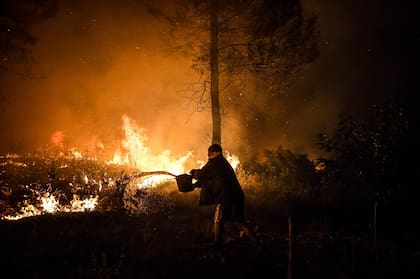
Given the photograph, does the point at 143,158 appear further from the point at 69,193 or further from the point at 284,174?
the point at 284,174

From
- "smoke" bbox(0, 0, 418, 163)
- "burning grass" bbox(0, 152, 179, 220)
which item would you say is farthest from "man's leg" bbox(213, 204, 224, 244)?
"smoke" bbox(0, 0, 418, 163)

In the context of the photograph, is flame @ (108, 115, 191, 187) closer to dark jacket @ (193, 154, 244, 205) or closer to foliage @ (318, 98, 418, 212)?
dark jacket @ (193, 154, 244, 205)

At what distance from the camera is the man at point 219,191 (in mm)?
6695

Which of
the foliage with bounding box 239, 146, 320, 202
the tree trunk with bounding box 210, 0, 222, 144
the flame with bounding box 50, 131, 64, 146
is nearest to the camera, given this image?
the foliage with bounding box 239, 146, 320, 202

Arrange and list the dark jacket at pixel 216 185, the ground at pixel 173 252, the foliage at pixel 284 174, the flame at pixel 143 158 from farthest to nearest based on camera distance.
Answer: the flame at pixel 143 158 → the foliage at pixel 284 174 → the dark jacket at pixel 216 185 → the ground at pixel 173 252

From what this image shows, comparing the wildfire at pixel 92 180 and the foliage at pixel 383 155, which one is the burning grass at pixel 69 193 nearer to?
the wildfire at pixel 92 180

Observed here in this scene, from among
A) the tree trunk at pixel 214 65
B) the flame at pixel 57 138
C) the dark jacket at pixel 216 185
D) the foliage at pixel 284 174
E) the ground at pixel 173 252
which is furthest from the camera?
the flame at pixel 57 138

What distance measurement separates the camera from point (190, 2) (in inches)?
490

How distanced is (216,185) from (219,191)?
12cm

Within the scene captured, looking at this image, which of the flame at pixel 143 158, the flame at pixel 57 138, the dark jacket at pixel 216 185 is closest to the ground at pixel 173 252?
the dark jacket at pixel 216 185

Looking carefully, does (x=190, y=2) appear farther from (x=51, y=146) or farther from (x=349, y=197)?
(x=51, y=146)

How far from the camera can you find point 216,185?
6.73 metres

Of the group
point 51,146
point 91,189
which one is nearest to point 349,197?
point 91,189

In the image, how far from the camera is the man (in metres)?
6.70
